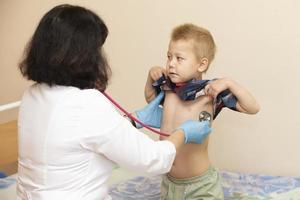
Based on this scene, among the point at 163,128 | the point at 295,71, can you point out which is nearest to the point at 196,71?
the point at 163,128

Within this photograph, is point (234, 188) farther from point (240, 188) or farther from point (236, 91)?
point (236, 91)

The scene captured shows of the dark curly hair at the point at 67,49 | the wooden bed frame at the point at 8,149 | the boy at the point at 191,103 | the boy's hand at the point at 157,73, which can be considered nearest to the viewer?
the dark curly hair at the point at 67,49

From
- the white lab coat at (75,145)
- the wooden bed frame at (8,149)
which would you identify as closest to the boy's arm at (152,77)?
the white lab coat at (75,145)

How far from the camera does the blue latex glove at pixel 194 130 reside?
48.8 inches

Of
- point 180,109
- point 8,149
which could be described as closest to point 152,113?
point 180,109

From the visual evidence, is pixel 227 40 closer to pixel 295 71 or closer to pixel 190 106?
pixel 295 71

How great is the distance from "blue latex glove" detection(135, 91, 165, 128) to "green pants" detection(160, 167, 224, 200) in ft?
0.65

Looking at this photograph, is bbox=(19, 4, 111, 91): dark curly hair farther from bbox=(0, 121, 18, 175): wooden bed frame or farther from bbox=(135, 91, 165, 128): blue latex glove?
bbox=(0, 121, 18, 175): wooden bed frame

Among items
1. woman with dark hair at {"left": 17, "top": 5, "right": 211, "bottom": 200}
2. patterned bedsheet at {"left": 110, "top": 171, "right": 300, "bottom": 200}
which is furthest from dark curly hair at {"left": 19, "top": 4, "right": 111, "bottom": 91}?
patterned bedsheet at {"left": 110, "top": 171, "right": 300, "bottom": 200}

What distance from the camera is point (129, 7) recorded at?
2037 mm

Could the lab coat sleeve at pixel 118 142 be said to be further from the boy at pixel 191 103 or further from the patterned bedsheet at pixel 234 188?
the patterned bedsheet at pixel 234 188

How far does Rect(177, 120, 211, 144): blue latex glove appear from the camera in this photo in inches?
48.8

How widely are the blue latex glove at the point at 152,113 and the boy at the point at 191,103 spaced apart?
0.03 meters

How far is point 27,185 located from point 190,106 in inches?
22.5
